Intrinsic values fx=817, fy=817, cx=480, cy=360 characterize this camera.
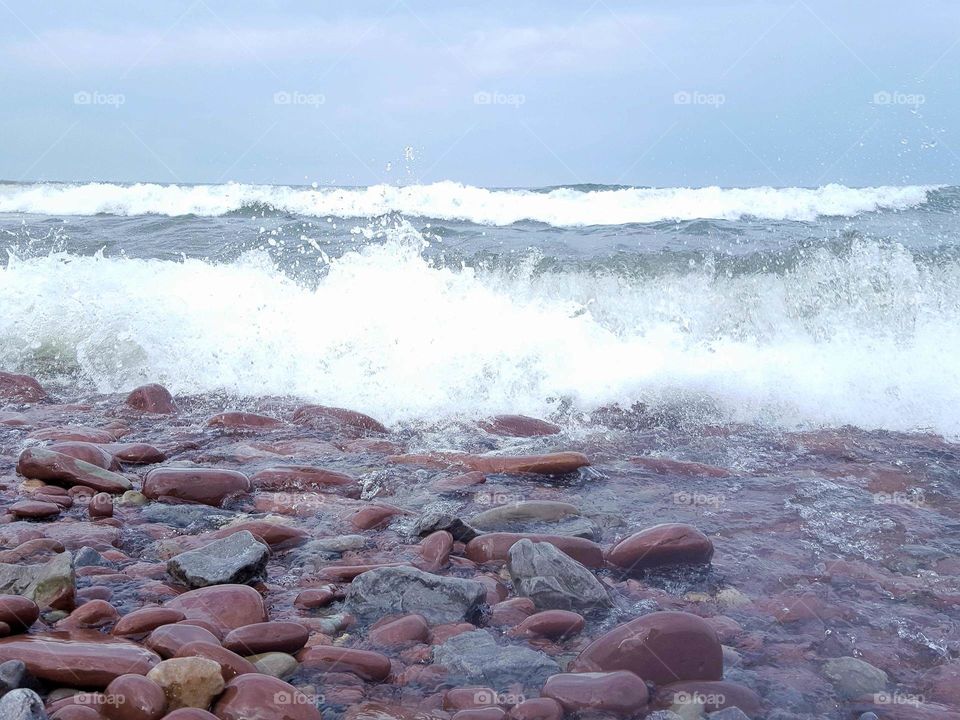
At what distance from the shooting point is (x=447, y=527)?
3.55 m

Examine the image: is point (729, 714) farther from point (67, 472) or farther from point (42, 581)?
point (67, 472)

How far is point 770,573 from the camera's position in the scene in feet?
11.3

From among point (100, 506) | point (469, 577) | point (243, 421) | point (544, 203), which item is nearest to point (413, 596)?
point (469, 577)

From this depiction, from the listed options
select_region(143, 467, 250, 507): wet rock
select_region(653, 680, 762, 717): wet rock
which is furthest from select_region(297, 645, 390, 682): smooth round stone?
select_region(143, 467, 250, 507): wet rock

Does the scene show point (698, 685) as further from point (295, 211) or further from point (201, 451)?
point (295, 211)

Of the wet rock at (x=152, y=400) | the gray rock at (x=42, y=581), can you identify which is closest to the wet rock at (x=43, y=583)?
the gray rock at (x=42, y=581)

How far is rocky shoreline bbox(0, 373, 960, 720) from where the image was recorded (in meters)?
2.41

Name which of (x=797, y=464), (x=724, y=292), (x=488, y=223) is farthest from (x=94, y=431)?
(x=488, y=223)

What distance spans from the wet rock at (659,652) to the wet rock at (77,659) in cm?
132

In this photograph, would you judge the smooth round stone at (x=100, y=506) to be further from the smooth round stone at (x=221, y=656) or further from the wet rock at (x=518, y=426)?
the wet rock at (x=518, y=426)

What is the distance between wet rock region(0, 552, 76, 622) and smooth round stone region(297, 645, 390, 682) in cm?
87

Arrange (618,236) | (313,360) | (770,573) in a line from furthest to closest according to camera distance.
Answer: (618,236), (313,360), (770,573)

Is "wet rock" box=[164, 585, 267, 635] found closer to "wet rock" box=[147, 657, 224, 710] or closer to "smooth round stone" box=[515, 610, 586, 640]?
"wet rock" box=[147, 657, 224, 710]

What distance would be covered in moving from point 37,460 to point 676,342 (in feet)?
16.5
